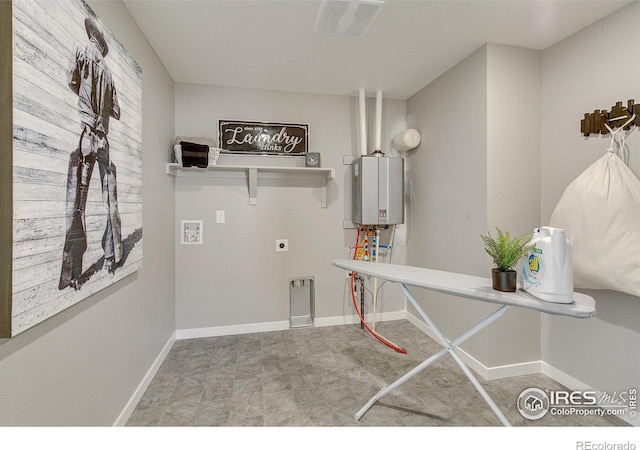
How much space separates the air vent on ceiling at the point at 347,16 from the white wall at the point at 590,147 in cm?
146

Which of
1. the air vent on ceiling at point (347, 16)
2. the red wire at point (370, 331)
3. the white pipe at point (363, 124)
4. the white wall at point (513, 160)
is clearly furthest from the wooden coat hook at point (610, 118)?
the red wire at point (370, 331)

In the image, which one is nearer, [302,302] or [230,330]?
[230,330]

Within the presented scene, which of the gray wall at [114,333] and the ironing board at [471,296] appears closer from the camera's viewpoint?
the gray wall at [114,333]

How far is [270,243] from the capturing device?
301 centimetres

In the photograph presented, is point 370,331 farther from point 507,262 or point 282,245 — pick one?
point 507,262

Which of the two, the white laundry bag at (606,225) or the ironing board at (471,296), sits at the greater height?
the white laundry bag at (606,225)

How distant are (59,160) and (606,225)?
2.73 m

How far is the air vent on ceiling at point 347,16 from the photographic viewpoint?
1.71 meters

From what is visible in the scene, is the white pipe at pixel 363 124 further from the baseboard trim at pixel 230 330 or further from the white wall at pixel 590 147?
the baseboard trim at pixel 230 330

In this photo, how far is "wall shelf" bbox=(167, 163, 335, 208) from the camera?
275 centimetres

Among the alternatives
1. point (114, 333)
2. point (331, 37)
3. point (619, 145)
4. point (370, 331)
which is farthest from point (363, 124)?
point (114, 333)

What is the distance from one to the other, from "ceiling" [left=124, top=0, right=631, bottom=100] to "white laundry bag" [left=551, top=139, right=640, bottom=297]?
1.04 m

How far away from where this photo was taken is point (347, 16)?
72.4 inches

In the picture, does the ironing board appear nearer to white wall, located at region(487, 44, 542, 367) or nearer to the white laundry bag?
the white laundry bag
